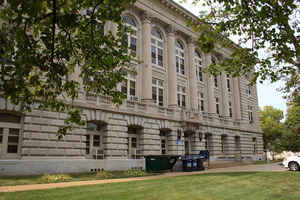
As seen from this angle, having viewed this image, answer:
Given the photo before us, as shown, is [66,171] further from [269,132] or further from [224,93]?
[269,132]

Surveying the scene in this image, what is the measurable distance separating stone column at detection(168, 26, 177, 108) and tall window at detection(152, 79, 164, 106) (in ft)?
2.87

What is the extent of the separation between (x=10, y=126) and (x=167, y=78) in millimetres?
17131

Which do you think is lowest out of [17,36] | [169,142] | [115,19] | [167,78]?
[169,142]

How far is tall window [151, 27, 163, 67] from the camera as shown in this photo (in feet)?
90.6

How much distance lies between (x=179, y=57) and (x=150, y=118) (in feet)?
35.5

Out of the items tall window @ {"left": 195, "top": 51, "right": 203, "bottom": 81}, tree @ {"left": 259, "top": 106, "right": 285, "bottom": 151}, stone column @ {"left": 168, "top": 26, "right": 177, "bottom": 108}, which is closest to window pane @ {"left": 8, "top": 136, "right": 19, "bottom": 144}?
stone column @ {"left": 168, "top": 26, "right": 177, "bottom": 108}

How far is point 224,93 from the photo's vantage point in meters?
37.4

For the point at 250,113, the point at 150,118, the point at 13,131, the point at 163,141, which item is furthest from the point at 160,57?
the point at 250,113

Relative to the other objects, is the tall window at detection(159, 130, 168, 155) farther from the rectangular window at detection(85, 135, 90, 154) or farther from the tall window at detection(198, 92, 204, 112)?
the rectangular window at detection(85, 135, 90, 154)

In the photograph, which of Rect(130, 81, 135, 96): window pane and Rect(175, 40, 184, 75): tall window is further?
Rect(175, 40, 184, 75): tall window

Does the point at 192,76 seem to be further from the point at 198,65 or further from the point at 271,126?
the point at 271,126

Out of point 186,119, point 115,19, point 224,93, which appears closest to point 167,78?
point 186,119

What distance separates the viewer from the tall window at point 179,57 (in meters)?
30.7

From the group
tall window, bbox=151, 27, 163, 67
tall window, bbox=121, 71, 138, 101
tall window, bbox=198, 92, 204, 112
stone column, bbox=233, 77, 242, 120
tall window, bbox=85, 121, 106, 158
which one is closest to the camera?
tall window, bbox=85, 121, 106, 158
